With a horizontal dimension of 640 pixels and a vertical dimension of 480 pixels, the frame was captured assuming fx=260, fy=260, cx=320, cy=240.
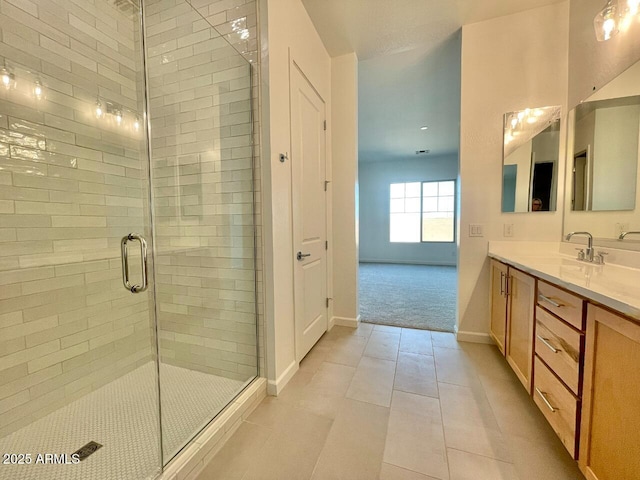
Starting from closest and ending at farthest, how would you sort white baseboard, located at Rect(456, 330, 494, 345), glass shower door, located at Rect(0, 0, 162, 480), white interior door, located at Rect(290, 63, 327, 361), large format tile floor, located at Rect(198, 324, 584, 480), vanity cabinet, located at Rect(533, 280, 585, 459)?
vanity cabinet, located at Rect(533, 280, 585, 459)
large format tile floor, located at Rect(198, 324, 584, 480)
glass shower door, located at Rect(0, 0, 162, 480)
white interior door, located at Rect(290, 63, 327, 361)
white baseboard, located at Rect(456, 330, 494, 345)

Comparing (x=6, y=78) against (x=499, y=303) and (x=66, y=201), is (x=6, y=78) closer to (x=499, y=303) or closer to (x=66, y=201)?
(x=66, y=201)

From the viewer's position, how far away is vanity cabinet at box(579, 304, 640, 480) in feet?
2.67

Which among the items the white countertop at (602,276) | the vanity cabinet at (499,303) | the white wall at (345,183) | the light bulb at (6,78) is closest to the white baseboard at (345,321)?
the white wall at (345,183)

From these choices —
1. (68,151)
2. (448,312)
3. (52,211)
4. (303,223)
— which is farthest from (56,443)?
(448,312)

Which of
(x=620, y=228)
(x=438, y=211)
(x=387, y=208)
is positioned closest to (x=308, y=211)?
(x=620, y=228)

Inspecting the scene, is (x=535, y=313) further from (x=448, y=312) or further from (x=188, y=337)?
(x=188, y=337)

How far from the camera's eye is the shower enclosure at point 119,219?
1.51 meters

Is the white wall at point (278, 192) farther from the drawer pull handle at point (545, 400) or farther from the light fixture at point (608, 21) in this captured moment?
the light fixture at point (608, 21)

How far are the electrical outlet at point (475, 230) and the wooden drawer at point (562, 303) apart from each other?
103 centimetres

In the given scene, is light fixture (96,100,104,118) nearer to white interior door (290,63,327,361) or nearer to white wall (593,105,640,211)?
white interior door (290,63,327,361)

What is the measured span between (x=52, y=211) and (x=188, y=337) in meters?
1.21

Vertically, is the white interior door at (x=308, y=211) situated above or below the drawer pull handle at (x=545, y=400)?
above

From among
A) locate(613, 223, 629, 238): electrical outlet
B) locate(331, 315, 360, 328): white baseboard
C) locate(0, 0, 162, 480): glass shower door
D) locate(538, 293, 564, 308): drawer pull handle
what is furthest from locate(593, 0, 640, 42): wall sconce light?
locate(0, 0, 162, 480): glass shower door

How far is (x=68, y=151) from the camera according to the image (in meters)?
1.77
